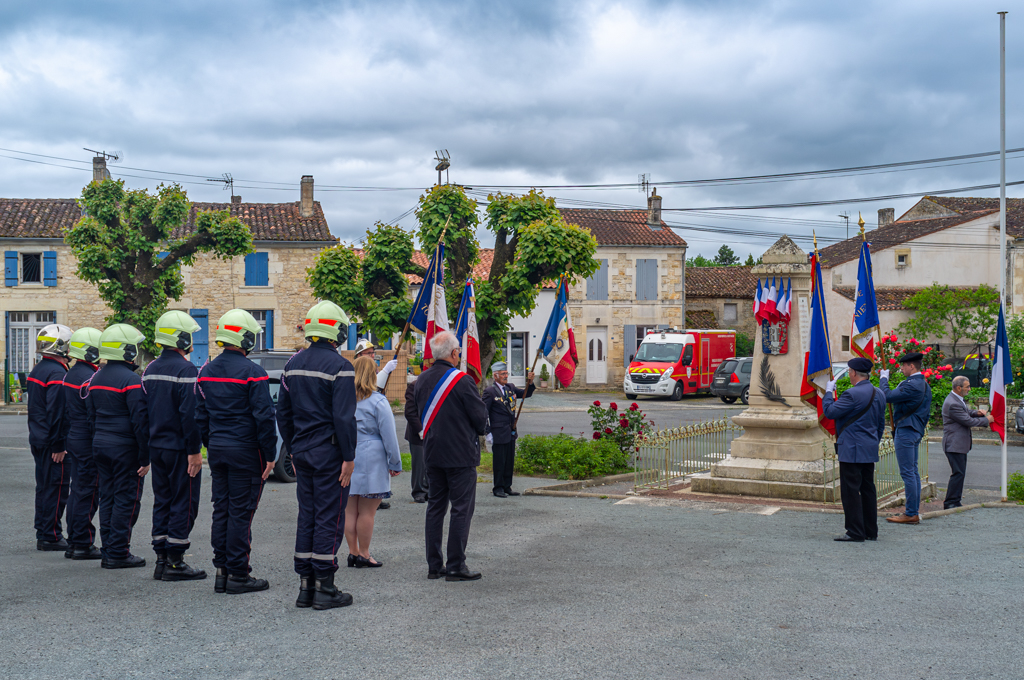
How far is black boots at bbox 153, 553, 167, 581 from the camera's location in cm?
662

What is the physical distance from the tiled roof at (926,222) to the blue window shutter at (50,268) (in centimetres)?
3046

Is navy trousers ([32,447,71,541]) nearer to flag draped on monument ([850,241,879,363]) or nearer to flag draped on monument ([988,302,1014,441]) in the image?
flag draped on monument ([850,241,879,363])

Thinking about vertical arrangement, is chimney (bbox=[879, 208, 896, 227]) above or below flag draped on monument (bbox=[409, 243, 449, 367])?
above

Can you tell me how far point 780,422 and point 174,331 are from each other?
6.90m

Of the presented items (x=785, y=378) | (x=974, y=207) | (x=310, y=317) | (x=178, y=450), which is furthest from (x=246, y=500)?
(x=974, y=207)

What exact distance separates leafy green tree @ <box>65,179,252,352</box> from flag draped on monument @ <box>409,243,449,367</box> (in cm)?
1103

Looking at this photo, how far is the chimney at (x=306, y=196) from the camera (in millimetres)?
35156

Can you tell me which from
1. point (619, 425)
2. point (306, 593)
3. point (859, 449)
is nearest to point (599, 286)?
point (619, 425)

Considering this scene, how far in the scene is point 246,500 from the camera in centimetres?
615

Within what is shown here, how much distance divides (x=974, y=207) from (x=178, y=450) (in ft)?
157

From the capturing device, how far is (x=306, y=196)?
35.2m

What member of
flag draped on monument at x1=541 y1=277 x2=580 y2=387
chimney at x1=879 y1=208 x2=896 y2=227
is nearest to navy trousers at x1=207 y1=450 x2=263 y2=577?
flag draped on monument at x1=541 y1=277 x2=580 y2=387

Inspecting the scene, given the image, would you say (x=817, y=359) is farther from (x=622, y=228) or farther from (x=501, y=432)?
(x=622, y=228)

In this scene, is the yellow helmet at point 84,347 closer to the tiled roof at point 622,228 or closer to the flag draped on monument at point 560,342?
the flag draped on monument at point 560,342
